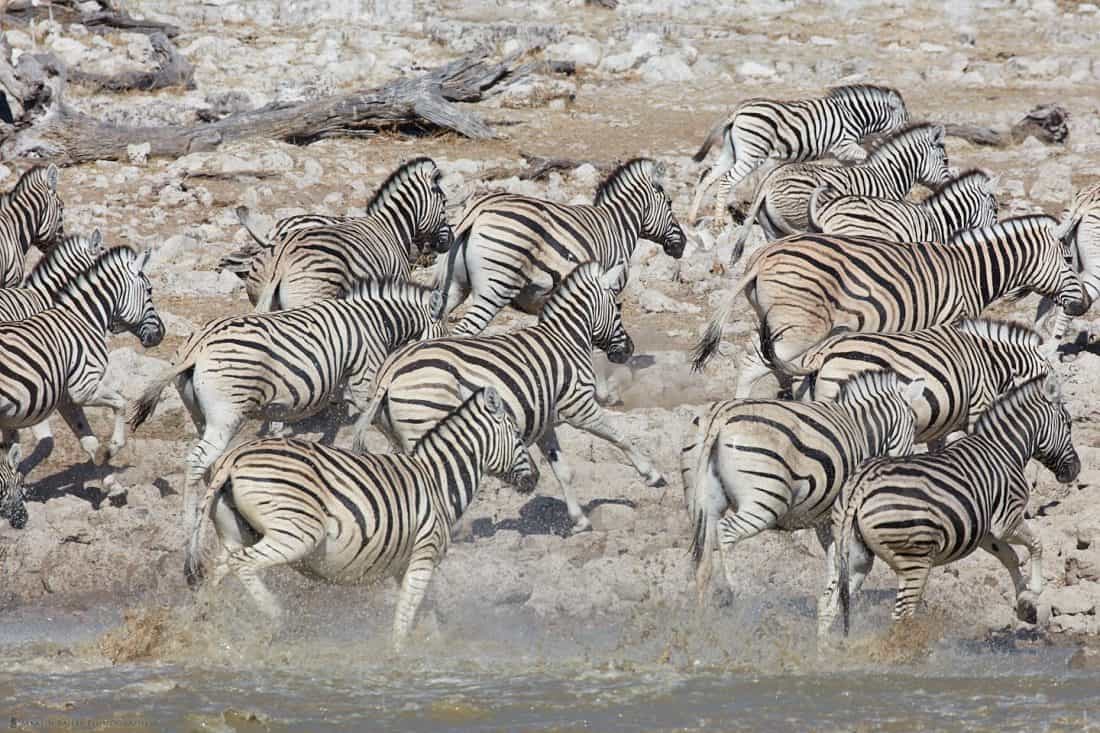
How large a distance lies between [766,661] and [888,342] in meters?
2.13

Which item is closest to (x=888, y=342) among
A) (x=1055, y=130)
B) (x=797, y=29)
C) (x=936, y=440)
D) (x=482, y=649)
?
(x=936, y=440)

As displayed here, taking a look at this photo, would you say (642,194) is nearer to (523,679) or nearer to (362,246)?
(362,246)

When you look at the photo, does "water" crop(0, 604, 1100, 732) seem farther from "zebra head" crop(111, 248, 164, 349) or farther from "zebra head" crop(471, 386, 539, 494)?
"zebra head" crop(111, 248, 164, 349)

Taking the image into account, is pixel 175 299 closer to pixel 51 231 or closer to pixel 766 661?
pixel 51 231

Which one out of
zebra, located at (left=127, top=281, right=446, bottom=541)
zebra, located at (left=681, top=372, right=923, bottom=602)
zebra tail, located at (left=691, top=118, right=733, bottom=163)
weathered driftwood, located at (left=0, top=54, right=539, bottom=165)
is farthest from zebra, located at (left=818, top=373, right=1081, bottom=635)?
weathered driftwood, located at (left=0, top=54, right=539, bottom=165)

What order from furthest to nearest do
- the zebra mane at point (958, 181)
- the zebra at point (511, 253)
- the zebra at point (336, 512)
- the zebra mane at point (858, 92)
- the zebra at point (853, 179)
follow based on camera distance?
the zebra mane at point (858, 92)
the zebra at point (853, 179)
the zebra mane at point (958, 181)
the zebra at point (511, 253)
the zebra at point (336, 512)

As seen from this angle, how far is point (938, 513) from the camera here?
727 cm

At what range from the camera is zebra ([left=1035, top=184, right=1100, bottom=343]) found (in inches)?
444

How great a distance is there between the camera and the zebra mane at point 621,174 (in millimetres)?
11594

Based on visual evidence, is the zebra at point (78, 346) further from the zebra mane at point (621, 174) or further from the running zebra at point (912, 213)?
the running zebra at point (912, 213)

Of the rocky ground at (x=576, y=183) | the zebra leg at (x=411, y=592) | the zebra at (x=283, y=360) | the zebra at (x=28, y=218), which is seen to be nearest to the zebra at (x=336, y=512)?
the zebra leg at (x=411, y=592)

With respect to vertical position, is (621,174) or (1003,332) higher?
(621,174)

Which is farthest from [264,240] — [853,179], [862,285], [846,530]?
[846,530]

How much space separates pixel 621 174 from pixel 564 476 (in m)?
3.13
